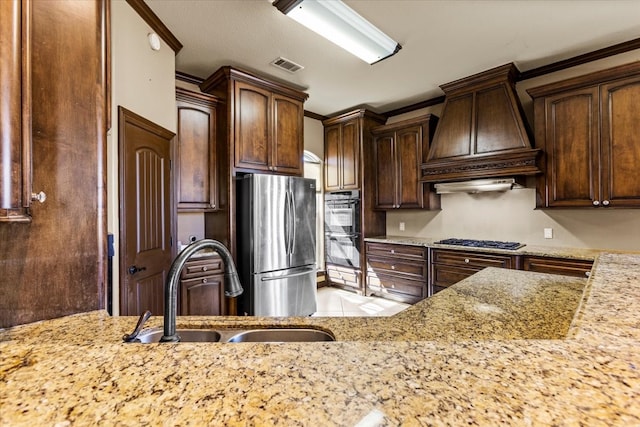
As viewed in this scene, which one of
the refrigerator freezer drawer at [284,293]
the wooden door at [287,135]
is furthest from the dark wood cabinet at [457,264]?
the wooden door at [287,135]

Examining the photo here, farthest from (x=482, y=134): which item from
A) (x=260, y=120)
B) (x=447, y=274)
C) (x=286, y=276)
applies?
(x=286, y=276)

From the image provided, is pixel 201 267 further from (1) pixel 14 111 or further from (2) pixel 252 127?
(1) pixel 14 111

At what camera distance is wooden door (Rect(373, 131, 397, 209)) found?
14.0ft

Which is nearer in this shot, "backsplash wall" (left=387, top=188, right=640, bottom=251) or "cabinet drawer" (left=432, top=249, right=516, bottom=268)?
"backsplash wall" (left=387, top=188, right=640, bottom=251)

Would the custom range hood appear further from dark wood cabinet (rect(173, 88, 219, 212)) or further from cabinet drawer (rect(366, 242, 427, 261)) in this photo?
dark wood cabinet (rect(173, 88, 219, 212))

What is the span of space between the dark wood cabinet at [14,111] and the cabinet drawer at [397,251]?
12.0 feet

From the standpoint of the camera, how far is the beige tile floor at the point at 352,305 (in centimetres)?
365

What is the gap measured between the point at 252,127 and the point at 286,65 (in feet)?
2.58

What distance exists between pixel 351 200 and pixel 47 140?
3.80 meters

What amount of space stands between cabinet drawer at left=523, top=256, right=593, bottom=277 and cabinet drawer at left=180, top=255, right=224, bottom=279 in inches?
126

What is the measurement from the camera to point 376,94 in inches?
157

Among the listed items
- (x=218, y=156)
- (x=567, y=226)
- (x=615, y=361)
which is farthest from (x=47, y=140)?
(x=567, y=226)

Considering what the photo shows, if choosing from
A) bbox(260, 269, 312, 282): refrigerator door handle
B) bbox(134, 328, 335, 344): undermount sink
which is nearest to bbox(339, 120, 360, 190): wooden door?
bbox(260, 269, 312, 282): refrigerator door handle

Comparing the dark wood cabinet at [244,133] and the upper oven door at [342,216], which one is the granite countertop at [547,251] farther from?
the dark wood cabinet at [244,133]
